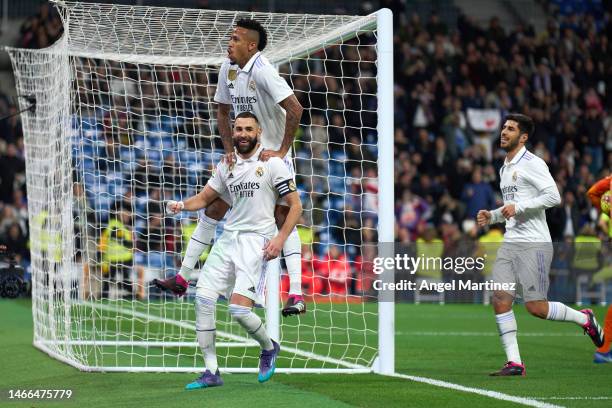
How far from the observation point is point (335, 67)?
80.1 feet

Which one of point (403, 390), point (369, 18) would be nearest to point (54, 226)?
point (369, 18)

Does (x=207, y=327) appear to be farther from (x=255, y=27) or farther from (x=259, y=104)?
(x=255, y=27)

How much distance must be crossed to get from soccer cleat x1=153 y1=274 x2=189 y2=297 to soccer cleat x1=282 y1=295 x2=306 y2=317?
3.02 feet

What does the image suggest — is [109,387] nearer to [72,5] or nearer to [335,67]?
[72,5]

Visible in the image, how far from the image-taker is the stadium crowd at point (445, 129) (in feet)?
69.2

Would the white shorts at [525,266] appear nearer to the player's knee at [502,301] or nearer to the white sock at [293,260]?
the player's knee at [502,301]

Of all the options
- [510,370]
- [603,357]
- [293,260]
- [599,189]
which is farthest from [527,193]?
[293,260]

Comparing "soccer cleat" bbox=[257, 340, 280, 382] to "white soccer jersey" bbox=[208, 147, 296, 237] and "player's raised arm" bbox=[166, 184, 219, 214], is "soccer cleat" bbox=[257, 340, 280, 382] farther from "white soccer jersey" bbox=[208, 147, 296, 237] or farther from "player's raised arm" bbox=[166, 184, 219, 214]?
"player's raised arm" bbox=[166, 184, 219, 214]

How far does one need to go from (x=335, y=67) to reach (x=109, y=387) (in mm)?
16474

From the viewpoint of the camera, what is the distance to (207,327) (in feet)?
27.6

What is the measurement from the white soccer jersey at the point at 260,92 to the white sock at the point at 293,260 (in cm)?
73

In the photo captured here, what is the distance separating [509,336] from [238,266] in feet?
8.65

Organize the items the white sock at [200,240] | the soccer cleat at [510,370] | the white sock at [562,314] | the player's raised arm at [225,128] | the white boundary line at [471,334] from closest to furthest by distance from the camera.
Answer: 1. the player's raised arm at [225,128]
2. the white sock at [200,240]
3. the soccer cleat at [510,370]
4. the white sock at [562,314]
5. the white boundary line at [471,334]

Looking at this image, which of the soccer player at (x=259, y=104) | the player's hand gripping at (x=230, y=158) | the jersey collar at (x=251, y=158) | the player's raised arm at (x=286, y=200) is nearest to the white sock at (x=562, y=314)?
the soccer player at (x=259, y=104)
